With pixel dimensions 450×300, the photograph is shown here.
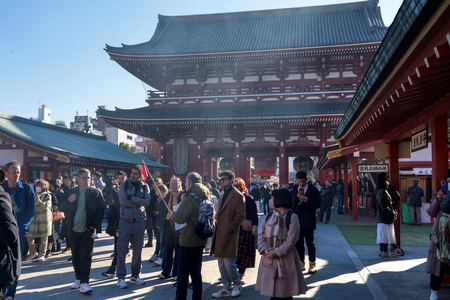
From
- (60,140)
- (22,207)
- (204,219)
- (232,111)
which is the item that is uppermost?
(232,111)

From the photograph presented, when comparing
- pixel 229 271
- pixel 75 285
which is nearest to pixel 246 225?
pixel 229 271

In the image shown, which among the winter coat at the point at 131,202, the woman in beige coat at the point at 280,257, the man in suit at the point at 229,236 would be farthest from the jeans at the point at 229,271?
the winter coat at the point at 131,202

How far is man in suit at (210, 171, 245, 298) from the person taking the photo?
5.07 m

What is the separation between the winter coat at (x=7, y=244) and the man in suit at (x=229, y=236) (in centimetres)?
264

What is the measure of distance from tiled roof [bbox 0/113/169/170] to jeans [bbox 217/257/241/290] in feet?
36.8

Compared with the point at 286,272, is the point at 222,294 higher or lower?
lower

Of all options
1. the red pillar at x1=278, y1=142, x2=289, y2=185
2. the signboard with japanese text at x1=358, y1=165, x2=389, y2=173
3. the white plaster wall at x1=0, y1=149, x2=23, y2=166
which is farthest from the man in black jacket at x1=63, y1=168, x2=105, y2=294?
the red pillar at x1=278, y1=142, x2=289, y2=185

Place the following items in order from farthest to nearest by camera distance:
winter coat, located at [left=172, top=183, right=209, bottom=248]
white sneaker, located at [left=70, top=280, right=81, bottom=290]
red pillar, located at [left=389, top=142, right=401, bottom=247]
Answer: red pillar, located at [left=389, top=142, right=401, bottom=247] < white sneaker, located at [left=70, top=280, right=81, bottom=290] < winter coat, located at [left=172, top=183, right=209, bottom=248]

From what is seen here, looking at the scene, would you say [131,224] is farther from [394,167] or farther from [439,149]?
[394,167]

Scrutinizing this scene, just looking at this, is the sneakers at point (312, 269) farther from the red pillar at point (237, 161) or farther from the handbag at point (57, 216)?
the red pillar at point (237, 161)

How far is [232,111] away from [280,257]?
15.8m

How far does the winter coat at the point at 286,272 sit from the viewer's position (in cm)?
367

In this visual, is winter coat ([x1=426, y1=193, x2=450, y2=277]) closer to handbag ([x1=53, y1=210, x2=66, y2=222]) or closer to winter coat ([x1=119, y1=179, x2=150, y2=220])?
winter coat ([x1=119, y1=179, x2=150, y2=220])

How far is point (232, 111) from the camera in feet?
62.8
